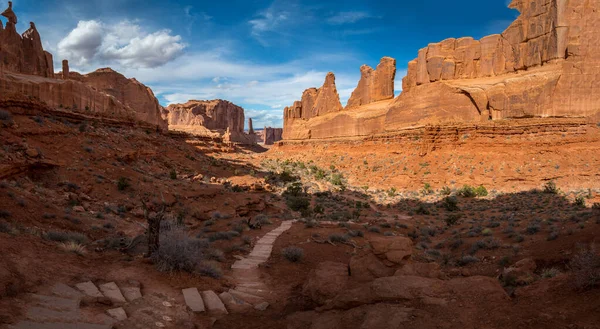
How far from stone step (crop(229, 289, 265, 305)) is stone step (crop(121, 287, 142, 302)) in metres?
1.87

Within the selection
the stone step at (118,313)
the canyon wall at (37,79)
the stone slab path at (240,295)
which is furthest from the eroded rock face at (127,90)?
the stone step at (118,313)

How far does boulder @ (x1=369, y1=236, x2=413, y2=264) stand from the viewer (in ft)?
23.6

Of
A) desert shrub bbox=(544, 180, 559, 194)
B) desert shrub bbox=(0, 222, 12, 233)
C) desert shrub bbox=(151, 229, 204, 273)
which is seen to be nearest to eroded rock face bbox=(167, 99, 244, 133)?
desert shrub bbox=(544, 180, 559, 194)

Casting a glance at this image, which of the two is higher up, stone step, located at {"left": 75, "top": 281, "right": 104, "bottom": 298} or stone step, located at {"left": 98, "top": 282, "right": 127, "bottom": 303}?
stone step, located at {"left": 75, "top": 281, "right": 104, "bottom": 298}

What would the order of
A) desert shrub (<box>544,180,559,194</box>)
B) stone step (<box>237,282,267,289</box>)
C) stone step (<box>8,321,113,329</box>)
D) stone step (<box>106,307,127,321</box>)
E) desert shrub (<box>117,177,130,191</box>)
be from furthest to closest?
desert shrub (<box>544,180,559,194</box>) < desert shrub (<box>117,177,130,191</box>) < stone step (<box>237,282,267,289</box>) < stone step (<box>106,307,127,321</box>) < stone step (<box>8,321,113,329</box>)

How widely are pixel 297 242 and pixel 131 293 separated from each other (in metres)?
6.44

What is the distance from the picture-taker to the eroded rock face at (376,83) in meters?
51.3

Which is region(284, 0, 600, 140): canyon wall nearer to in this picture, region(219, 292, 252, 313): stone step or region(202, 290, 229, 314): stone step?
region(219, 292, 252, 313): stone step

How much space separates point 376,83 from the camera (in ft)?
173

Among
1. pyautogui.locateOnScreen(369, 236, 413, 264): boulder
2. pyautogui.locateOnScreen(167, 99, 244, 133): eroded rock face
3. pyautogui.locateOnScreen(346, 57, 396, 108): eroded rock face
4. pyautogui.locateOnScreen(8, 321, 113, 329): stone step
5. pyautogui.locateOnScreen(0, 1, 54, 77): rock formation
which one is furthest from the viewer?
pyautogui.locateOnScreen(167, 99, 244, 133): eroded rock face

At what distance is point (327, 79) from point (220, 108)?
47584mm

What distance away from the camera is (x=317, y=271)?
6613 millimetres

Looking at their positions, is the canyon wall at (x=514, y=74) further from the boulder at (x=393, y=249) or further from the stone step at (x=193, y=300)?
the stone step at (x=193, y=300)

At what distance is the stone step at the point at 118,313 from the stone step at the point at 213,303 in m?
1.52
